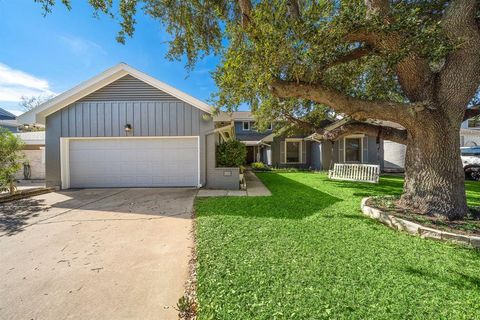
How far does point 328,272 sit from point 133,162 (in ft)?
29.4

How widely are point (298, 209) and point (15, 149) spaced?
10029mm

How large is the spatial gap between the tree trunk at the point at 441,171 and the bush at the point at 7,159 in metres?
12.4

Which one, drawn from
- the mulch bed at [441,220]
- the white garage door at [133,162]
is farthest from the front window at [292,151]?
the mulch bed at [441,220]

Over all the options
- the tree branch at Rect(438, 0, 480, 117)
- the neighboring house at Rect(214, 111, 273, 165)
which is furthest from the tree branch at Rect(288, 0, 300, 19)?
the neighboring house at Rect(214, 111, 273, 165)

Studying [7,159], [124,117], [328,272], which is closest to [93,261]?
[328,272]

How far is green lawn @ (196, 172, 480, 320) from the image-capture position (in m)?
2.18

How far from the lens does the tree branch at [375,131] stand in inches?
229

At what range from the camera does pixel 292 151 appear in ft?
63.0

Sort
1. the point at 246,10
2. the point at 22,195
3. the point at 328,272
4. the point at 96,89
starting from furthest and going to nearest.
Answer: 1. the point at 96,89
2. the point at 22,195
3. the point at 246,10
4. the point at 328,272

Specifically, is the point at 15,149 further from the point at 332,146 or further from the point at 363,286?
the point at 332,146

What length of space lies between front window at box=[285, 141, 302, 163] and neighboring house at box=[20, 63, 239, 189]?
11.0 metres

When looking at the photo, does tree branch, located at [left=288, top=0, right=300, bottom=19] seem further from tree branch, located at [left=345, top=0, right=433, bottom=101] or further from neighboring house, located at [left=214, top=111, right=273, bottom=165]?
neighboring house, located at [left=214, top=111, right=273, bottom=165]

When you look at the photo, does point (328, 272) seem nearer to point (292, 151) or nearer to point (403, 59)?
point (403, 59)

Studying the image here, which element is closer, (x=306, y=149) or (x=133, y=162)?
(x=133, y=162)
